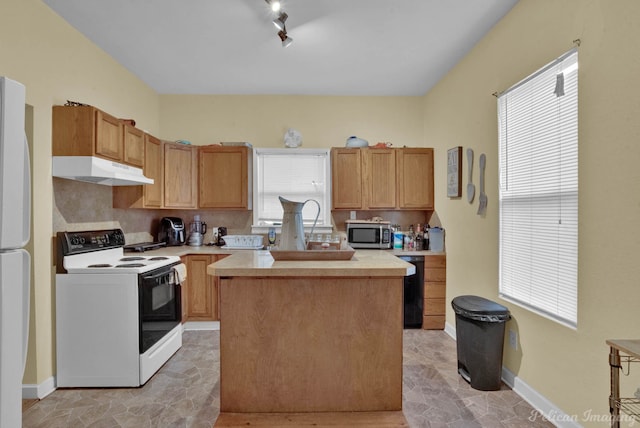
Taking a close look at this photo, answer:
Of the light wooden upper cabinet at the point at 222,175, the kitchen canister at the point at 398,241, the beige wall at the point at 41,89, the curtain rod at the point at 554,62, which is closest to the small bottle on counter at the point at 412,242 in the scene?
the kitchen canister at the point at 398,241

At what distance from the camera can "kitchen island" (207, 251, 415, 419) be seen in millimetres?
1854

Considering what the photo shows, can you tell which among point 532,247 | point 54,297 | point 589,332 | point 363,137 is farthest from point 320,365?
point 363,137

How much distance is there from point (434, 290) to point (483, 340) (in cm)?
137

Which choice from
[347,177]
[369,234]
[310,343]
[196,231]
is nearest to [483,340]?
[310,343]

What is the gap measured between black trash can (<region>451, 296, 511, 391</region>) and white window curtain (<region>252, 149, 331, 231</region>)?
2227 mm

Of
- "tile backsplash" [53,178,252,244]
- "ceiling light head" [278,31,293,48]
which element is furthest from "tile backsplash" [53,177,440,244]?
"ceiling light head" [278,31,293,48]

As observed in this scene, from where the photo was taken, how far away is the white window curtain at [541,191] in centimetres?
202

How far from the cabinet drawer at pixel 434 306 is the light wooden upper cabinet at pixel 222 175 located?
8.61ft

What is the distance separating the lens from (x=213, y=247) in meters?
4.24

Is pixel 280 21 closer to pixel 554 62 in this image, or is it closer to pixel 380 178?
pixel 554 62

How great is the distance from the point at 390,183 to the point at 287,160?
56.2 inches

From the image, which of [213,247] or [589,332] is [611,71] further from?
[213,247]

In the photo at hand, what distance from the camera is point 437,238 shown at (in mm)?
3955

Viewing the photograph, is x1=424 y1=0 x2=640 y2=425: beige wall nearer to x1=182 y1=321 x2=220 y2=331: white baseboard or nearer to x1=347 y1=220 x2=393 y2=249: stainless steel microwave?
x1=347 y1=220 x2=393 y2=249: stainless steel microwave
